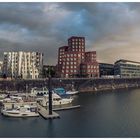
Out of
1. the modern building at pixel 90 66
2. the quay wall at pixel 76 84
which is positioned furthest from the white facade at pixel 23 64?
the modern building at pixel 90 66

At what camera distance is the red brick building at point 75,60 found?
40.3m

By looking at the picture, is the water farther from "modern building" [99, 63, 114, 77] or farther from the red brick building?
"modern building" [99, 63, 114, 77]

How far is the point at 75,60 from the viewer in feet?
133

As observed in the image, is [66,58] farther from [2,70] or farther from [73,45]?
[2,70]

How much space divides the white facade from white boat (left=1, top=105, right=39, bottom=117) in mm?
19935

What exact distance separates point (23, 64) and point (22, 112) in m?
20.9

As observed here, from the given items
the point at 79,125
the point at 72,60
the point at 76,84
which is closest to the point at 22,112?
the point at 79,125

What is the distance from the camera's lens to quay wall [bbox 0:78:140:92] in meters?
33.1

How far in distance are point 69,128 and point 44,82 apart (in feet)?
65.7

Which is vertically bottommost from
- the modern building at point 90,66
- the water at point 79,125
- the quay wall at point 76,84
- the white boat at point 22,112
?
the water at point 79,125

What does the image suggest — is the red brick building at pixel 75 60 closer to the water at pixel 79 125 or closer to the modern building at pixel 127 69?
the modern building at pixel 127 69

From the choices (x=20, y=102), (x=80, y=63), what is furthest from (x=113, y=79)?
(x=20, y=102)

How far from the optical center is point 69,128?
14.7 metres

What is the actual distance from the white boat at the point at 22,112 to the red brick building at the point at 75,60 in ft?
73.3
